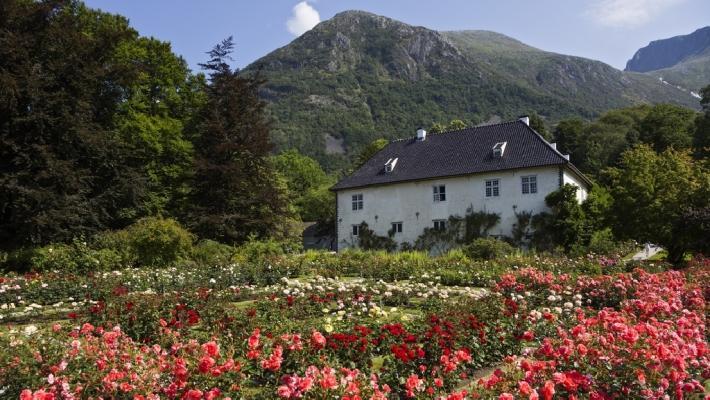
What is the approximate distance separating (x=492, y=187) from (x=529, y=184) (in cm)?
213

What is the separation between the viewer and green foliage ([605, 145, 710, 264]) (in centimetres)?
1952

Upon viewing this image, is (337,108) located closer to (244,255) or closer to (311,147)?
(311,147)

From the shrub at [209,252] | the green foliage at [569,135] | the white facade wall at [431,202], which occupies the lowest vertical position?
the shrub at [209,252]

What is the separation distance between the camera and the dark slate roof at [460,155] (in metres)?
29.8

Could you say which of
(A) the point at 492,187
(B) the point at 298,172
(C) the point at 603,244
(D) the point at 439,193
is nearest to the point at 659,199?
(C) the point at 603,244

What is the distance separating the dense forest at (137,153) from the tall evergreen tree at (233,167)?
0.07 metres

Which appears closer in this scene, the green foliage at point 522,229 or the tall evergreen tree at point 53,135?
the tall evergreen tree at point 53,135

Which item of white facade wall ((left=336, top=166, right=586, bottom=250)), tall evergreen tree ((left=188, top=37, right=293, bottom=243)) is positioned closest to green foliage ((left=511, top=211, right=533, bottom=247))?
white facade wall ((left=336, top=166, right=586, bottom=250))

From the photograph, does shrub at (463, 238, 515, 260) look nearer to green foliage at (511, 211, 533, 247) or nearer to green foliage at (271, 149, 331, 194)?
green foliage at (511, 211, 533, 247)

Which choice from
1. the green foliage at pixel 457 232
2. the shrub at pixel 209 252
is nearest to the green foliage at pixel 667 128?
the green foliage at pixel 457 232

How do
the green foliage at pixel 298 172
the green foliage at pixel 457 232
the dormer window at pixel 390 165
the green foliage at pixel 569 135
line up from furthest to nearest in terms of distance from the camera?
the green foliage at pixel 298 172 → the green foliage at pixel 569 135 → the dormer window at pixel 390 165 → the green foliage at pixel 457 232

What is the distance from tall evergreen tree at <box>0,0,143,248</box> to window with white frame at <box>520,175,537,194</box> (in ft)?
66.6

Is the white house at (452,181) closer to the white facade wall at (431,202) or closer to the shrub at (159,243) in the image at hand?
the white facade wall at (431,202)

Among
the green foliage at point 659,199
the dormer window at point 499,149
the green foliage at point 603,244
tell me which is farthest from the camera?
the dormer window at point 499,149
